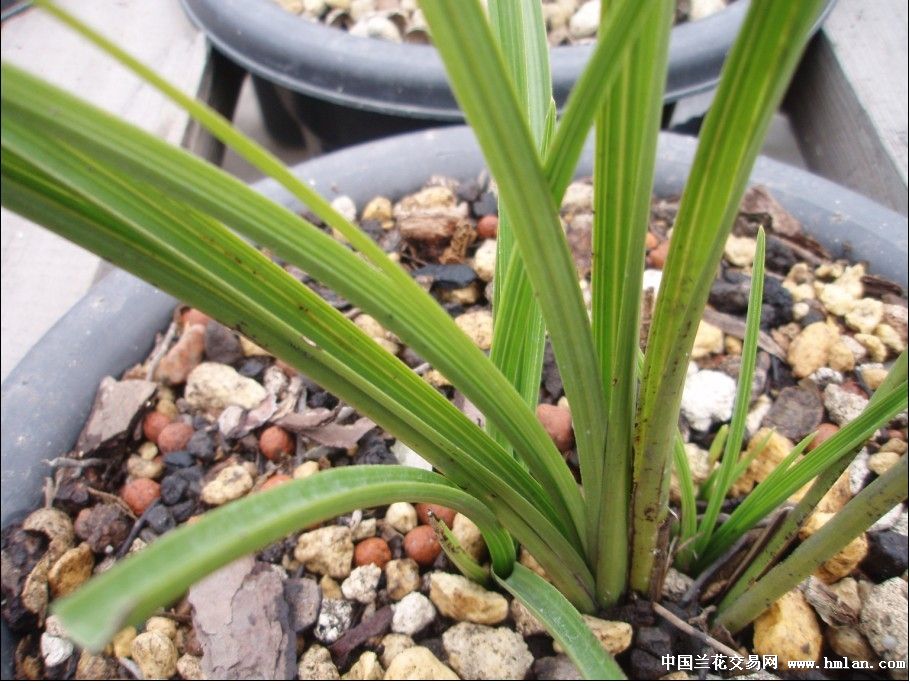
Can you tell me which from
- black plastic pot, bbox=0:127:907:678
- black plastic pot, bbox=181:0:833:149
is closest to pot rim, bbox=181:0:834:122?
black plastic pot, bbox=181:0:833:149

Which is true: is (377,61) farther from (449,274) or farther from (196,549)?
(196,549)

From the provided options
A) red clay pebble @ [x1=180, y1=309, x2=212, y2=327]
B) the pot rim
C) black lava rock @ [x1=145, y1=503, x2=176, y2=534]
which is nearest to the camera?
black lava rock @ [x1=145, y1=503, x2=176, y2=534]

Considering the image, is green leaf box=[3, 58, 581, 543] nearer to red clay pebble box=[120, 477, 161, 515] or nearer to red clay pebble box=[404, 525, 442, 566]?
red clay pebble box=[404, 525, 442, 566]

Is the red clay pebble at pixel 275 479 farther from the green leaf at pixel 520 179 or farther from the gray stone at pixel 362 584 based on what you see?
the green leaf at pixel 520 179

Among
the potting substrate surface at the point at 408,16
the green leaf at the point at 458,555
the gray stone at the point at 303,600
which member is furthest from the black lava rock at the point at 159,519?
the potting substrate surface at the point at 408,16

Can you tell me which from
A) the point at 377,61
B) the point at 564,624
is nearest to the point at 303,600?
the point at 564,624

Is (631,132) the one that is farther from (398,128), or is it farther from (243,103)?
(243,103)
